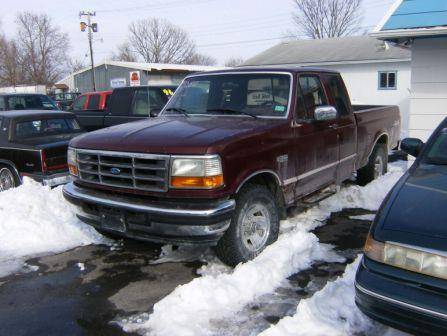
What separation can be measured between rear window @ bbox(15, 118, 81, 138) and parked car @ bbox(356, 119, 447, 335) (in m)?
6.58

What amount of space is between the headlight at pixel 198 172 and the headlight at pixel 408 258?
1535mm

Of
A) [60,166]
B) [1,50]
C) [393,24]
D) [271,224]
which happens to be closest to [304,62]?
[393,24]

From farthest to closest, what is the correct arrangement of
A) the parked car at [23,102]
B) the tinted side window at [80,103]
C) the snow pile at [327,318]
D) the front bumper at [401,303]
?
the tinted side window at [80,103]
the parked car at [23,102]
the snow pile at [327,318]
the front bumper at [401,303]

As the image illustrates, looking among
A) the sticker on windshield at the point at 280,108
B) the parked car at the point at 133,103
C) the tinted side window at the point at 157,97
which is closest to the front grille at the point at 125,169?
the sticker on windshield at the point at 280,108

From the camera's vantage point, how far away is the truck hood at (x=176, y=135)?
4266 millimetres

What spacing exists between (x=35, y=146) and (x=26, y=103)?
7511 millimetres

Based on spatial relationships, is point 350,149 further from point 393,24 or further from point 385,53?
point 385,53

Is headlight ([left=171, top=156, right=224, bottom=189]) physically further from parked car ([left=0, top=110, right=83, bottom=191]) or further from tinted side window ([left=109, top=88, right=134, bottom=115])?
tinted side window ([left=109, top=88, right=134, bottom=115])

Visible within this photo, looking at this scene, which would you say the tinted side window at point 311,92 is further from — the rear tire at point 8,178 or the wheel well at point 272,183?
the rear tire at point 8,178

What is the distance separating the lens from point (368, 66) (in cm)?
2402

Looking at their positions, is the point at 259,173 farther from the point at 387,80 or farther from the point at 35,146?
the point at 387,80

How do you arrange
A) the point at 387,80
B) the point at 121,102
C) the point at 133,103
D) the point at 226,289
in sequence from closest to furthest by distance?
the point at 226,289
the point at 133,103
the point at 121,102
the point at 387,80

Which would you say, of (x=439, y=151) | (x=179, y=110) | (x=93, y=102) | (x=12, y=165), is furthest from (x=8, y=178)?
(x=93, y=102)

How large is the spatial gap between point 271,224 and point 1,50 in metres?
65.0
